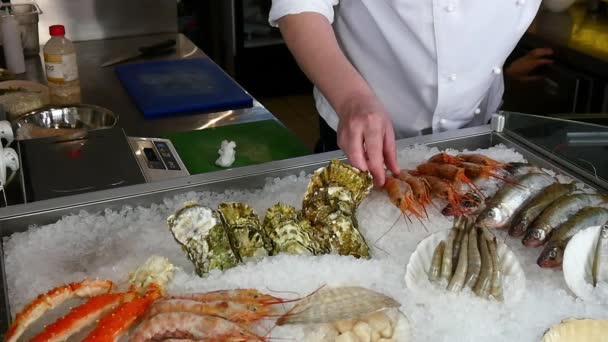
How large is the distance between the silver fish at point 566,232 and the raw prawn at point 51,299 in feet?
2.15

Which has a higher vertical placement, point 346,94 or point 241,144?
point 346,94

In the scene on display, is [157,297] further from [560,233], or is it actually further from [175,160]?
[175,160]

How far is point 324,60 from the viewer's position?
1.29m

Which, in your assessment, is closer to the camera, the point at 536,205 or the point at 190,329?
the point at 190,329

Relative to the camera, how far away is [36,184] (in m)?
1.32

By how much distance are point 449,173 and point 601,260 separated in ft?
1.05

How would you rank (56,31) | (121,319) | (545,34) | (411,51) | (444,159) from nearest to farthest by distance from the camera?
1. (121,319)
2. (444,159)
3. (411,51)
4. (56,31)
5. (545,34)

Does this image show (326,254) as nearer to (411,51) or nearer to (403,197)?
(403,197)

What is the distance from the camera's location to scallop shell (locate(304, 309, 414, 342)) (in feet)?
2.75

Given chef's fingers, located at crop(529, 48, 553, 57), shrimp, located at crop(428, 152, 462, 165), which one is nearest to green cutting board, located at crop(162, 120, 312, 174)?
shrimp, located at crop(428, 152, 462, 165)

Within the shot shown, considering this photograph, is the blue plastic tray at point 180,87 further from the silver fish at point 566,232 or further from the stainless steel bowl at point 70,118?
the silver fish at point 566,232

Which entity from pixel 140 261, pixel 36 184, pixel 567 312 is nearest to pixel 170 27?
pixel 36 184

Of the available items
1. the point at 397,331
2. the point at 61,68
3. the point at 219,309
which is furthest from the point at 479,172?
the point at 61,68

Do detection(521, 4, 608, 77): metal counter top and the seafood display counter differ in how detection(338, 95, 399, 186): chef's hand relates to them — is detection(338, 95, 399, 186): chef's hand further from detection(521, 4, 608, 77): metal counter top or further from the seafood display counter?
detection(521, 4, 608, 77): metal counter top
